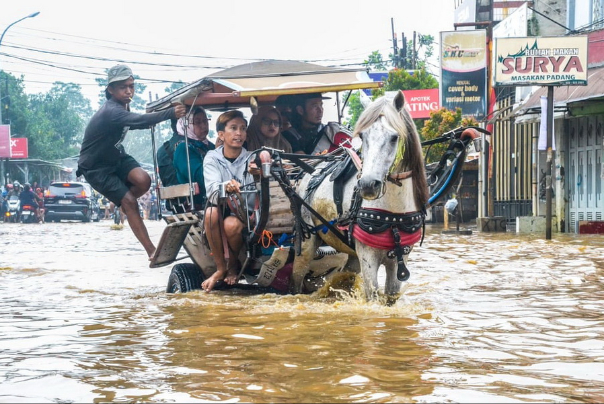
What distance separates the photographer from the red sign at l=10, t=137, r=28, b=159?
2160 inches

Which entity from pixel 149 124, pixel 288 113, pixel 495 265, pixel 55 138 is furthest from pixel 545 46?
pixel 55 138

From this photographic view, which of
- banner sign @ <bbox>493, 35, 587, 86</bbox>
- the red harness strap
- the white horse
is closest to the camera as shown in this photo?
the white horse

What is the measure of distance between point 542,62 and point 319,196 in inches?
544

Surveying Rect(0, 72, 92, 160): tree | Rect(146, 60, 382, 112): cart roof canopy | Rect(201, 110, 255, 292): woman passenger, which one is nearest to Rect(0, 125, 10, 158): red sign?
Rect(0, 72, 92, 160): tree

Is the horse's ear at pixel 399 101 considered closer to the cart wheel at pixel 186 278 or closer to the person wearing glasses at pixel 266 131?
the person wearing glasses at pixel 266 131

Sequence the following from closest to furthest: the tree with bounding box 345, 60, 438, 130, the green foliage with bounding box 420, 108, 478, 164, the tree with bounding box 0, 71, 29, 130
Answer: the green foliage with bounding box 420, 108, 478, 164 → the tree with bounding box 345, 60, 438, 130 → the tree with bounding box 0, 71, 29, 130

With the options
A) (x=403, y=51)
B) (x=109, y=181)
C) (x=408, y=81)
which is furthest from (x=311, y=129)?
(x=403, y=51)

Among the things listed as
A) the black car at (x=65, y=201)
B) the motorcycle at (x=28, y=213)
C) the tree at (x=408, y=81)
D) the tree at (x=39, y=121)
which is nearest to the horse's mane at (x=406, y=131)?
the black car at (x=65, y=201)

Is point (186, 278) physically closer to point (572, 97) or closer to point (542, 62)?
point (542, 62)

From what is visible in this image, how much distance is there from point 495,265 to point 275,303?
5.47 meters

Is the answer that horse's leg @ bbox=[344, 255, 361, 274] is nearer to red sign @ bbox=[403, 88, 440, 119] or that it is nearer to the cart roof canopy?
the cart roof canopy

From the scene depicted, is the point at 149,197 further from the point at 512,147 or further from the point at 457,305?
the point at 457,305

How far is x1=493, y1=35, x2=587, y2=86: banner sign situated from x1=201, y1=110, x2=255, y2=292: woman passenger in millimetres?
13049

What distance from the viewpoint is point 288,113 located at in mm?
9508
